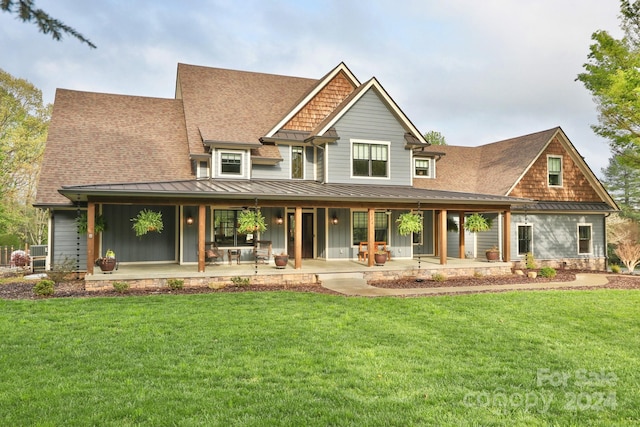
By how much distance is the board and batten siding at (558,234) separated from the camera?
19656mm

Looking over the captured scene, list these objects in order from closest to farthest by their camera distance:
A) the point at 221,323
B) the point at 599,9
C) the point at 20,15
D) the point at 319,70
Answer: the point at 20,15
the point at 221,323
the point at 599,9
the point at 319,70

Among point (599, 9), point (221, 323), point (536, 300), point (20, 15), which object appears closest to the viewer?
point (20, 15)

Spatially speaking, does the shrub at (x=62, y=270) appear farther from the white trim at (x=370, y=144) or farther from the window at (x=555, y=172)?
the window at (x=555, y=172)

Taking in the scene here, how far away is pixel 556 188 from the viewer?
2034 cm

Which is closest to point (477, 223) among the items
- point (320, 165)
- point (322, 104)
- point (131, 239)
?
point (320, 165)

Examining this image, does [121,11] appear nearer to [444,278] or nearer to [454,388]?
[454,388]

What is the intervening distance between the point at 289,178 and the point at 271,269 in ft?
15.9

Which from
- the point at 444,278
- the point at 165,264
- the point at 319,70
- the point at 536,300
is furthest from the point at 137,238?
the point at 319,70

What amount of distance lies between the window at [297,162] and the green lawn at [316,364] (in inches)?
355

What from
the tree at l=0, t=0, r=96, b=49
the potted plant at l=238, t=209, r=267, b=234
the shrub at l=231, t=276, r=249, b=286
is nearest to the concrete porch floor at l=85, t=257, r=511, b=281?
the shrub at l=231, t=276, r=249, b=286

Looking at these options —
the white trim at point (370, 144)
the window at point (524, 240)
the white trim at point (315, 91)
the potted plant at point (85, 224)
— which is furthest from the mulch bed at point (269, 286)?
the white trim at point (315, 91)

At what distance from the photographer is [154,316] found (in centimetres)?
816

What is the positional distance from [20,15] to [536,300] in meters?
11.0

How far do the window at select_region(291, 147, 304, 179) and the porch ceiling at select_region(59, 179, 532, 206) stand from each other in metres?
0.67
